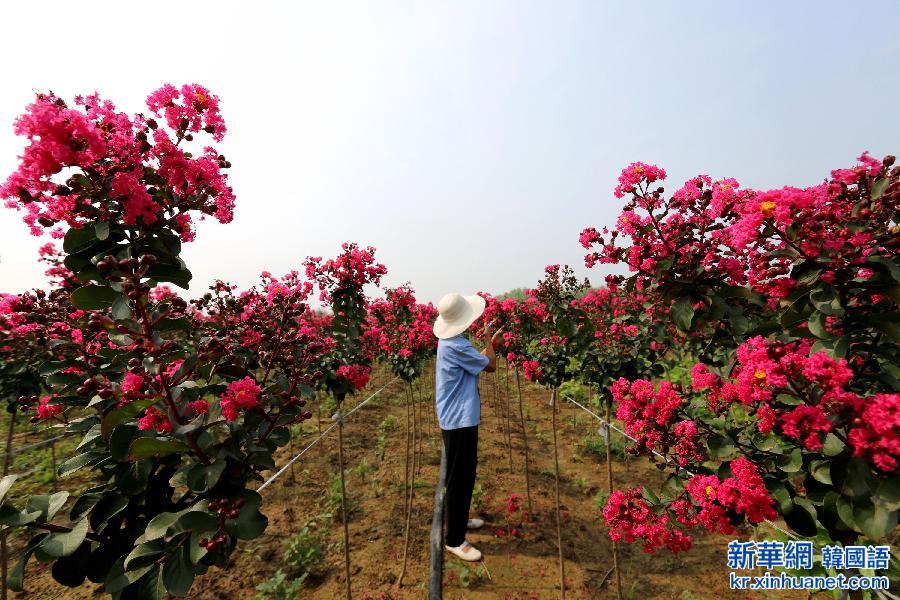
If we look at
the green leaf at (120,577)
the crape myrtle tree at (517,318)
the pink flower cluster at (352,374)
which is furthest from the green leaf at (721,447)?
the crape myrtle tree at (517,318)

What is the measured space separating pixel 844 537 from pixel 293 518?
17.8 feet

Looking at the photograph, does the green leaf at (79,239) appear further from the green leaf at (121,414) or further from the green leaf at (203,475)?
the green leaf at (203,475)

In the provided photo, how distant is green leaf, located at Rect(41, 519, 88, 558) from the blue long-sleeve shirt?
2.88 metres

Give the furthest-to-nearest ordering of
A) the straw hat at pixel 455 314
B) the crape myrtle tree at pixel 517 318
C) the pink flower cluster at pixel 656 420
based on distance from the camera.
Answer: the crape myrtle tree at pixel 517 318
the straw hat at pixel 455 314
the pink flower cluster at pixel 656 420

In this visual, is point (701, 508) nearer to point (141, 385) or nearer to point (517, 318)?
point (141, 385)

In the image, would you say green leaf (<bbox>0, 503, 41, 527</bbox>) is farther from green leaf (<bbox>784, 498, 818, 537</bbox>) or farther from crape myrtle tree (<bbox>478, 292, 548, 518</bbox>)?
crape myrtle tree (<bbox>478, 292, 548, 518</bbox>)

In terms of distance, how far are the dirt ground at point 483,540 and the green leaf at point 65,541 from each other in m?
3.28

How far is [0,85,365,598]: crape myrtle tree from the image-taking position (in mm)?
1221

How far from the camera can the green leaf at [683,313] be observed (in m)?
1.95

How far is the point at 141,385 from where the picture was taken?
1322 mm

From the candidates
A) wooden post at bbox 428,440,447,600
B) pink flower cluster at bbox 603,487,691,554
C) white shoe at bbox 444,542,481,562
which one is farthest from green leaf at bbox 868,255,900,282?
white shoe at bbox 444,542,481,562

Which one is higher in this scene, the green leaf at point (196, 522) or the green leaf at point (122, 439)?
the green leaf at point (122, 439)

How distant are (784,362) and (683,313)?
57 centimetres

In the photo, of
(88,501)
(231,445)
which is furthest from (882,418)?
(88,501)
